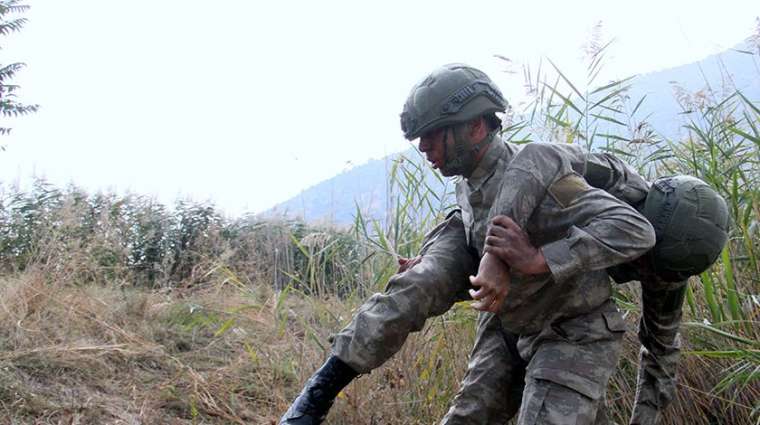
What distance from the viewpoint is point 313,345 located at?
13.6ft

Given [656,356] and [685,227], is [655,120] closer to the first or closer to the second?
[656,356]

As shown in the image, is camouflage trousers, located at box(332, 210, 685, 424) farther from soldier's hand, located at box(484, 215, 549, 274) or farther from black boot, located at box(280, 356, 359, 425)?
soldier's hand, located at box(484, 215, 549, 274)

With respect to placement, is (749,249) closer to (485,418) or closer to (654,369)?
(654,369)

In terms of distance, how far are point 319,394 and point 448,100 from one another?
1.03 m

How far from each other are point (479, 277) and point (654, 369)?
3.70ft

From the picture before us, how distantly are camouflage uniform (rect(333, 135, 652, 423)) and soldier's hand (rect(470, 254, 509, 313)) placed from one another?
0.14 meters

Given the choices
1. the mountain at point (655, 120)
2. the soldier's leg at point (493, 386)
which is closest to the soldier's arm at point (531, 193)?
the soldier's leg at point (493, 386)

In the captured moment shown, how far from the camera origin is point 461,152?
101 inches

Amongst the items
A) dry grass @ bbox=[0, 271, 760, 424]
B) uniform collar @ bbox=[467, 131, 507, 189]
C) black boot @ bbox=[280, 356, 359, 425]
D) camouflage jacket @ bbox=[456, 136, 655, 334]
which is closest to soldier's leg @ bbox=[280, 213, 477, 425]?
black boot @ bbox=[280, 356, 359, 425]

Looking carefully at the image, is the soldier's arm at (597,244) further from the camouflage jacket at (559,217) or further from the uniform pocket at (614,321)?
the uniform pocket at (614,321)

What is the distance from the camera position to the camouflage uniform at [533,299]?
7.42 feet

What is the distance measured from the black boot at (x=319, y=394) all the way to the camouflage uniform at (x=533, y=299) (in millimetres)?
51

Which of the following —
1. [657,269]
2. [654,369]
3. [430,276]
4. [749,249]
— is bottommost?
[654,369]

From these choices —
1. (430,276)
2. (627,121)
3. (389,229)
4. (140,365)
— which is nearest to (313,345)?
(389,229)
